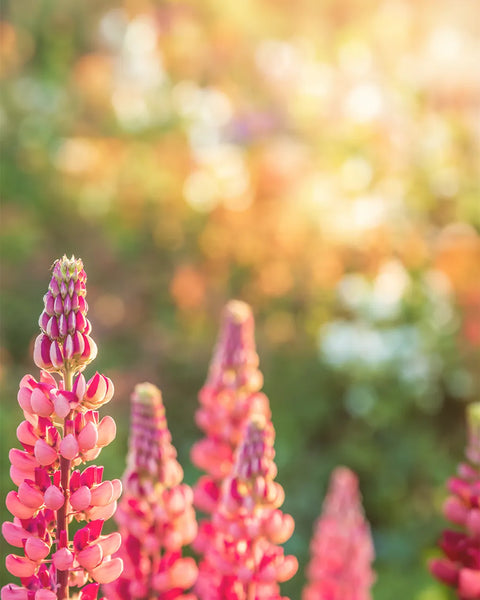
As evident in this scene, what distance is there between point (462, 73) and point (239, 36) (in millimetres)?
2486

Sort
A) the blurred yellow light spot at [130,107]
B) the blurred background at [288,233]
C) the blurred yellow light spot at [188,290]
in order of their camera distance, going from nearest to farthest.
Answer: the blurred background at [288,233] → the blurred yellow light spot at [188,290] → the blurred yellow light spot at [130,107]

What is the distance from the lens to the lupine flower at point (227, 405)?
5.53 feet

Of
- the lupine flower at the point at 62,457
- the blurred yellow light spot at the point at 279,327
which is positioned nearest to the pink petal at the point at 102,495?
the lupine flower at the point at 62,457

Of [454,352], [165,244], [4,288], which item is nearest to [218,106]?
[165,244]

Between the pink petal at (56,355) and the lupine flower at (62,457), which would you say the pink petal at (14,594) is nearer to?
the lupine flower at (62,457)

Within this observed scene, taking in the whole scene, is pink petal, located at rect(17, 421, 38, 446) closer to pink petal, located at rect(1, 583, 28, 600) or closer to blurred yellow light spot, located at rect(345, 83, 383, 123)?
pink petal, located at rect(1, 583, 28, 600)

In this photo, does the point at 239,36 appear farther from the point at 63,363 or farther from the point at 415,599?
the point at 63,363

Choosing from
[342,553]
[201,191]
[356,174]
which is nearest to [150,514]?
[342,553]

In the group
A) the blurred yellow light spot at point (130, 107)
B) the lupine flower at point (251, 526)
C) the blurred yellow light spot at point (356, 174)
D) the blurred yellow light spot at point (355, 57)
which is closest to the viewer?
the lupine flower at point (251, 526)

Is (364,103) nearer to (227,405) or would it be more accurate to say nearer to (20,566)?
(227,405)

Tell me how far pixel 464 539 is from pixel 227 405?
53cm

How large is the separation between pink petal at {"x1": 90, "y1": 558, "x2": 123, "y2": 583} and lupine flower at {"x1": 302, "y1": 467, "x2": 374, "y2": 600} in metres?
1.07

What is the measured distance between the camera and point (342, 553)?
2.13 meters

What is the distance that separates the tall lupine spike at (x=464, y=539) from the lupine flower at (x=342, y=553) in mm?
629
